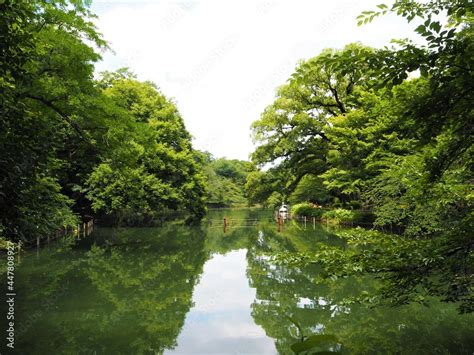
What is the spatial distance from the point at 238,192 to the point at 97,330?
66030 mm

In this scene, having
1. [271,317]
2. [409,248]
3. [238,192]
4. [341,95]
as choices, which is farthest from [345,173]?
[238,192]

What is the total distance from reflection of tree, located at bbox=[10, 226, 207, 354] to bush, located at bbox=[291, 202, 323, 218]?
60.2 ft

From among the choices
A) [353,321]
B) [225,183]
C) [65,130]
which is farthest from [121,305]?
[225,183]

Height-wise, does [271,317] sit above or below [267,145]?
below

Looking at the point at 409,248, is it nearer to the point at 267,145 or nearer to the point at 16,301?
the point at 16,301

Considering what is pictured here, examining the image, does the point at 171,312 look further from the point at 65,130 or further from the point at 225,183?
the point at 225,183

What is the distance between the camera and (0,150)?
311 cm

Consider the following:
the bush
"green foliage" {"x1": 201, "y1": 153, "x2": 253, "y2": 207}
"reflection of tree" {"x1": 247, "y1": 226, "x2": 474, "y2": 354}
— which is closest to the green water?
"reflection of tree" {"x1": 247, "y1": 226, "x2": 474, "y2": 354}

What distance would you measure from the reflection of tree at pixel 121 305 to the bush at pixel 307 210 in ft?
60.2

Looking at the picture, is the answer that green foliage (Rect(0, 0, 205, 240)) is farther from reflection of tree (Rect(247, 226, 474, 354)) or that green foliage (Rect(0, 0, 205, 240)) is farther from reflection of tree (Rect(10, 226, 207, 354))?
reflection of tree (Rect(247, 226, 474, 354))

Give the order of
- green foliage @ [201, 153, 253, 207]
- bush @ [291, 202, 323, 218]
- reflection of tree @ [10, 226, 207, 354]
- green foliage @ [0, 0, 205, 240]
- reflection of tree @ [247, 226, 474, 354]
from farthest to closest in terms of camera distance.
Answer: green foliage @ [201, 153, 253, 207] < bush @ [291, 202, 323, 218] < reflection of tree @ [10, 226, 207, 354] < reflection of tree @ [247, 226, 474, 354] < green foliage @ [0, 0, 205, 240]

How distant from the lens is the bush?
32438mm

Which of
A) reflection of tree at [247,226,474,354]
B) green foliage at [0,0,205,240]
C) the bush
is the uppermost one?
green foliage at [0,0,205,240]

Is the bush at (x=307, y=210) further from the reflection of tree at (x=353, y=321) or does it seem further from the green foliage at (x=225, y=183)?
Result: the reflection of tree at (x=353, y=321)
